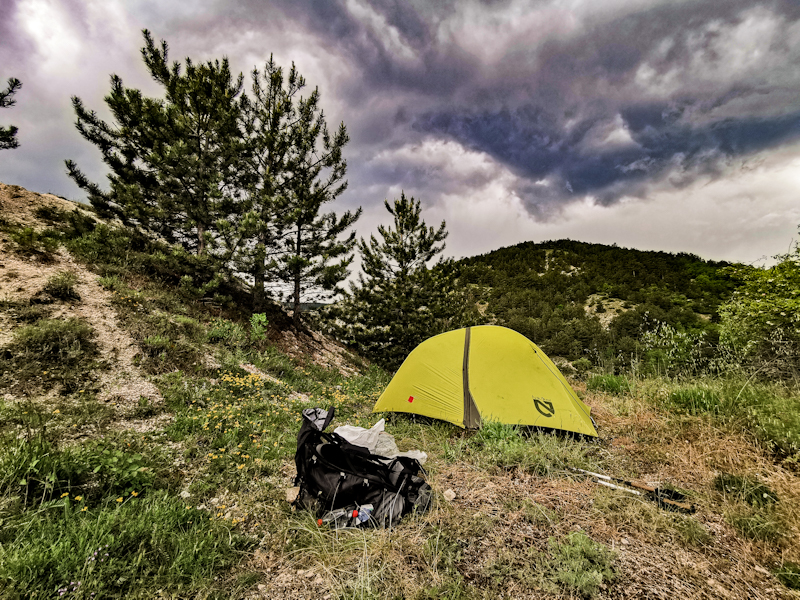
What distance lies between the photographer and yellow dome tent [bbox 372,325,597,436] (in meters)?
4.90

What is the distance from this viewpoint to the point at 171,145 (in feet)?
34.7

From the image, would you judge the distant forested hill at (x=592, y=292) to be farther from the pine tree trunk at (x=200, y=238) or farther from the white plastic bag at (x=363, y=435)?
the white plastic bag at (x=363, y=435)

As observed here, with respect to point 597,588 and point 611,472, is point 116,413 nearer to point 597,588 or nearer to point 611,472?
point 597,588

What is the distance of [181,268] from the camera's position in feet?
36.9

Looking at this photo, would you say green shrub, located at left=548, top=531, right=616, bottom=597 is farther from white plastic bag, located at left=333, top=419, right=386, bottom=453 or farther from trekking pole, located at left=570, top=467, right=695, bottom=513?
white plastic bag, located at left=333, top=419, right=386, bottom=453

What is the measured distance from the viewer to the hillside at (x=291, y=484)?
7.25 feet

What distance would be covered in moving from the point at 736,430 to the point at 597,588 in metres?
3.62

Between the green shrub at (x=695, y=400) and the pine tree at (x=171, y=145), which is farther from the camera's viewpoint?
the pine tree at (x=171, y=145)

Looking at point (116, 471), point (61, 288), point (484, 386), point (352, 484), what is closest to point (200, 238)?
point (61, 288)

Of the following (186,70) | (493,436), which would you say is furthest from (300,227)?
(493,436)

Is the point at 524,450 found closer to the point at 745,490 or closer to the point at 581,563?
the point at 581,563

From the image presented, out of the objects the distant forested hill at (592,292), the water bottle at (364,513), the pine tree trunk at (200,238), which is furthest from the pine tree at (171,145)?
the distant forested hill at (592,292)

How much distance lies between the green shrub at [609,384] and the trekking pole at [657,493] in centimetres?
398

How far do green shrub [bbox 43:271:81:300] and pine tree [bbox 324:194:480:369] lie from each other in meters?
9.01
